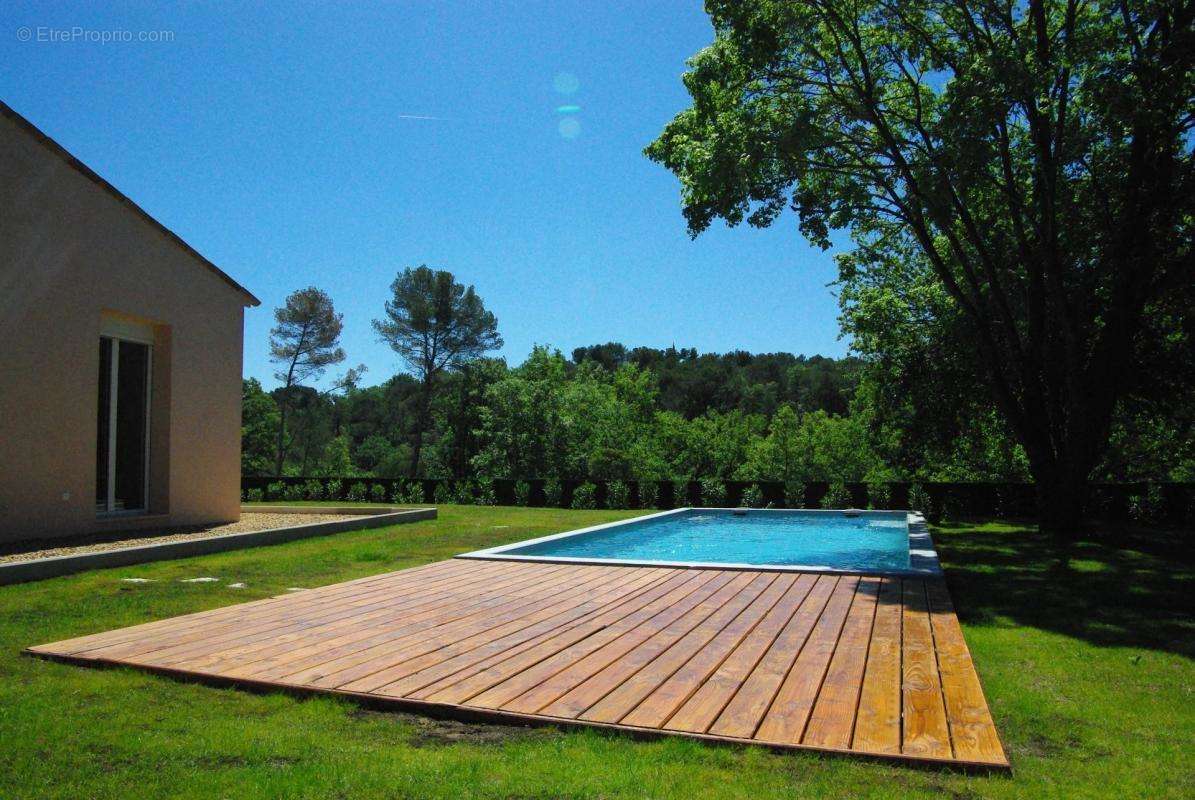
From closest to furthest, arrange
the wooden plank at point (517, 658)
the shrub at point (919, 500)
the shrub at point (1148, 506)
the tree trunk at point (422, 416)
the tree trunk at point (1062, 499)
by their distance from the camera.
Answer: the wooden plank at point (517, 658) → the tree trunk at point (1062, 499) → the shrub at point (1148, 506) → the shrub at point (919, 500) → the tree trunk at point (422, 416)

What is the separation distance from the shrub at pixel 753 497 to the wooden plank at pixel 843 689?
1174 centimetres

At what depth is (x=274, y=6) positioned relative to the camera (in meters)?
9.96

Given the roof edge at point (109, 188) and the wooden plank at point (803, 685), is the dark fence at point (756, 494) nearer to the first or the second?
the roof edge at point (109, 188)

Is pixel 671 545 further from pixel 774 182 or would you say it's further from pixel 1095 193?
pixel 1095 193

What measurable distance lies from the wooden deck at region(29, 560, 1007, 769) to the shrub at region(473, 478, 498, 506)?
1264cm

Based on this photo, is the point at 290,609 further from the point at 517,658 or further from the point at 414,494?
the point at 414,494

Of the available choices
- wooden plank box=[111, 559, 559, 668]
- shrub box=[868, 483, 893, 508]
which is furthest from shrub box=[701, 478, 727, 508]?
wooden plank box=[111, 559, 559, 668]

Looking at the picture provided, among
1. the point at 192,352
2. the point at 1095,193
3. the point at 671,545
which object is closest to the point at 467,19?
the point at 192,352

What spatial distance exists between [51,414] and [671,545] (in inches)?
328

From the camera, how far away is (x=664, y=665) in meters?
3.70

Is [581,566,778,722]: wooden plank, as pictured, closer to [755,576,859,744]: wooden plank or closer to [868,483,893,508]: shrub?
[755,576,859,744]: wooden plank

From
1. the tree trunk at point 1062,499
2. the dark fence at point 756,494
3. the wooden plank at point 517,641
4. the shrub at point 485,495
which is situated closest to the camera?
the wooden plank at point 517,641

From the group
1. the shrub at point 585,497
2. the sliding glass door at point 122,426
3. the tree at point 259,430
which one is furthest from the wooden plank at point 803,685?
the tree at point 259,430

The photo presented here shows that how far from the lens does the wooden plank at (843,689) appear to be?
279 cm
